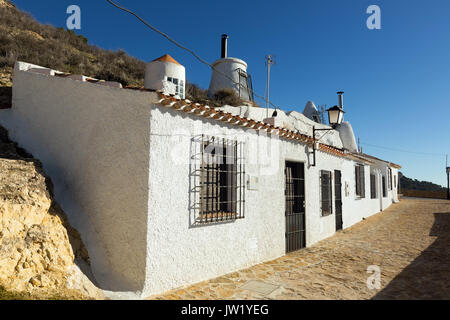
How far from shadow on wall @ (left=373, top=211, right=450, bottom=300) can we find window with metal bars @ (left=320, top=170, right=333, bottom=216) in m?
2.70

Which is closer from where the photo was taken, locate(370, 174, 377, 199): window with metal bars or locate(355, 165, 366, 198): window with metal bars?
locate(355, 165, 366, 198): window with metal bars

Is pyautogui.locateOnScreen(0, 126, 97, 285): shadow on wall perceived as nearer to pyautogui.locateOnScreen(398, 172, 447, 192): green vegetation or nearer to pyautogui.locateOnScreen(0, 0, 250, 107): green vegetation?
pyautogui.locateOnScreen(0, 0, 250, 107): green vegetation

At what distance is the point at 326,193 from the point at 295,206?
6.37ft

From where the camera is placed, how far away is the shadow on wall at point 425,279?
4.21 metres

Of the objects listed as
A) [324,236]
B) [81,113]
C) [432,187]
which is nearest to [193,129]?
Answer: [81,113]

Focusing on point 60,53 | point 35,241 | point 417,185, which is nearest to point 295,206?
point 35,241

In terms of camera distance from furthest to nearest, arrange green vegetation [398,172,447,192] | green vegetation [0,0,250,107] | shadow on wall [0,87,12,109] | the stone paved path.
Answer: green vegetation [398,172,447,192], green vegetation [0,0,250,107], shadow on wall [0,87,12,109], the stone paved path

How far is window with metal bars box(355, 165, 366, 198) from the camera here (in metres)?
12.8

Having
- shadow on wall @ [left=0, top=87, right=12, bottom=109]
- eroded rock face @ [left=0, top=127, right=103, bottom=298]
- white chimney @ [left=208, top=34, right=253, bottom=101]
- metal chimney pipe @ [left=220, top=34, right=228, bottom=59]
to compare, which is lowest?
eroded rock face @ [left=0, top=127, right=103, bottom=298]

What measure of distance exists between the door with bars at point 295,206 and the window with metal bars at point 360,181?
687cm

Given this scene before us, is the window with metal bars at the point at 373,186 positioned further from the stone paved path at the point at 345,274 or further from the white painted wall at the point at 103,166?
the white painted wall at the point at 103,166

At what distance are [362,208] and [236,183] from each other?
959cm

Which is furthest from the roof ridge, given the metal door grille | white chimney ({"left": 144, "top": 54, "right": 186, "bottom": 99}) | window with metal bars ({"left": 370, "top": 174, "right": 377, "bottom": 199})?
window with metal bars ({"left": 370, "top": 174, "right": 377, "bottom": 199})
